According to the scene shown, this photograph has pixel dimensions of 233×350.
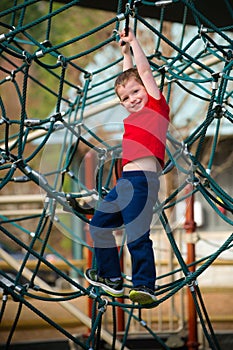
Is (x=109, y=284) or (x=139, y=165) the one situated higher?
(x=139, y=165)

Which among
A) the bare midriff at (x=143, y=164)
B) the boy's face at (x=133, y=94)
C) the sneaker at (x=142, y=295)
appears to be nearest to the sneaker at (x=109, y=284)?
the sneaker at (x=142, y=295)

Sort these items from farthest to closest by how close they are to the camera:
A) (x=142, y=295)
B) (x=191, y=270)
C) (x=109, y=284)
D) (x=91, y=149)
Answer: (x=191, y=270), (x=91, y=149), (x=109, y=284), (x=142, y=295)

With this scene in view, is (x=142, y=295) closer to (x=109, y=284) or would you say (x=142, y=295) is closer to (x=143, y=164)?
(x=109, y=284)

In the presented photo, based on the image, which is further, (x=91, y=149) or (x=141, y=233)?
(x=91, y=149)


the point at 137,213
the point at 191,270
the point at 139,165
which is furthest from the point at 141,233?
the point at 191,270

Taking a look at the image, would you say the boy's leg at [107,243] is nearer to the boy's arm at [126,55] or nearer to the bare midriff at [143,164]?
the bare midriff at [143,164]

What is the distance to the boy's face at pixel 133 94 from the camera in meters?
2.00

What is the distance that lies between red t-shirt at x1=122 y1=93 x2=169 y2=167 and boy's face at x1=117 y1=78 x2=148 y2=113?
12 millimetres

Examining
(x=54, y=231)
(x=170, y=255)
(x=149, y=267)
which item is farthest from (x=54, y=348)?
(x=54, y=231)

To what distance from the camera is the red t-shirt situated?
6.61ft

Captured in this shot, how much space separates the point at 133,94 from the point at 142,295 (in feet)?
1.48

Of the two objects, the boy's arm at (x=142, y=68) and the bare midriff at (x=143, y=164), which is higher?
the boy's arm at (x=142, y=68)

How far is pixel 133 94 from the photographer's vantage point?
201cm

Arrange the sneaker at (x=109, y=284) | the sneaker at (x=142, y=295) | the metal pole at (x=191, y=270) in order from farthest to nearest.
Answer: the metal pole at (x=191, y=270), the sneaker at (x=109, y=284), the sneaker at (x=142, y=295)
